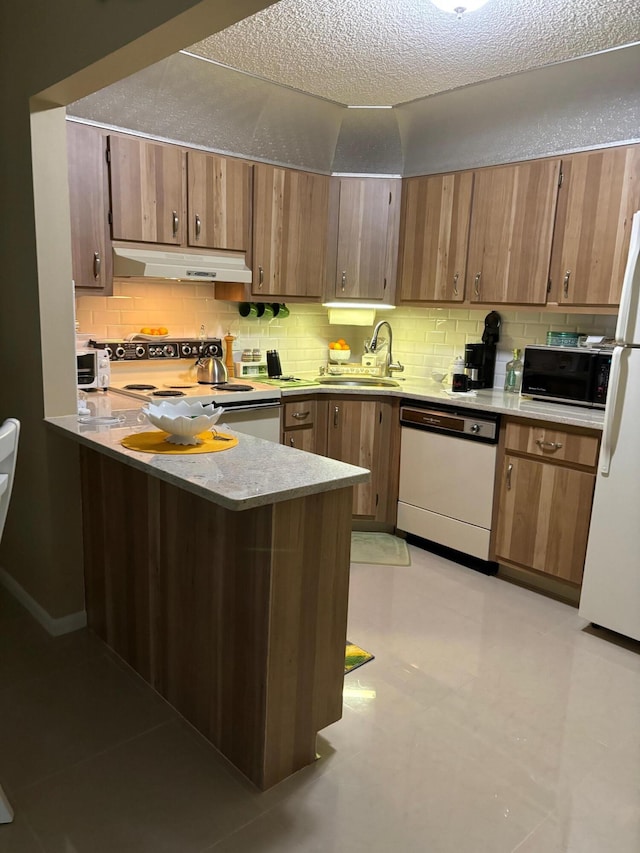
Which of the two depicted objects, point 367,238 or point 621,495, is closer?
point 621,495

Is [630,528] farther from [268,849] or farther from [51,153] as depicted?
[51,153]

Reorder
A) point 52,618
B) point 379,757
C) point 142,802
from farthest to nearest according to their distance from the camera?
point 52,618 → point 379,757 → point 142,802

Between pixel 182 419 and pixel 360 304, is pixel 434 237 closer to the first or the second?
pixel 360 304

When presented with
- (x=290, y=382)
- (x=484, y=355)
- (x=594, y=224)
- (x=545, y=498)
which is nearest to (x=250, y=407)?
(x=290, y=382)

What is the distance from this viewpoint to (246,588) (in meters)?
1.84

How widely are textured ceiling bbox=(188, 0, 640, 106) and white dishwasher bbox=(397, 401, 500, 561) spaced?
175 centimetres

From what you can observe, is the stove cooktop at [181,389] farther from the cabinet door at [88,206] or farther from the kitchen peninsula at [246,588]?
the kitchen peninsula at [246,588]

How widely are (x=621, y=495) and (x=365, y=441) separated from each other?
5.25 ft

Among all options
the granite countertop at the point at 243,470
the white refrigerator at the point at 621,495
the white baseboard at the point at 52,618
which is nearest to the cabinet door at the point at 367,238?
the white refrigerator at the point at 621,495

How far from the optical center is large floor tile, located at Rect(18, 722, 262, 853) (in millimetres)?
1695

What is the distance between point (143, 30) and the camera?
1.69 meters

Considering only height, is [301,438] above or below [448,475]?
above

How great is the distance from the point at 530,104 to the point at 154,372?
2558mm

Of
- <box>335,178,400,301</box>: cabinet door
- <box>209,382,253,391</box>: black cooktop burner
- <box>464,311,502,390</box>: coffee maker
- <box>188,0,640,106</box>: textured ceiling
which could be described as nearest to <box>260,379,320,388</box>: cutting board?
<box>209,382,253,391</box>: black cooktop burner
